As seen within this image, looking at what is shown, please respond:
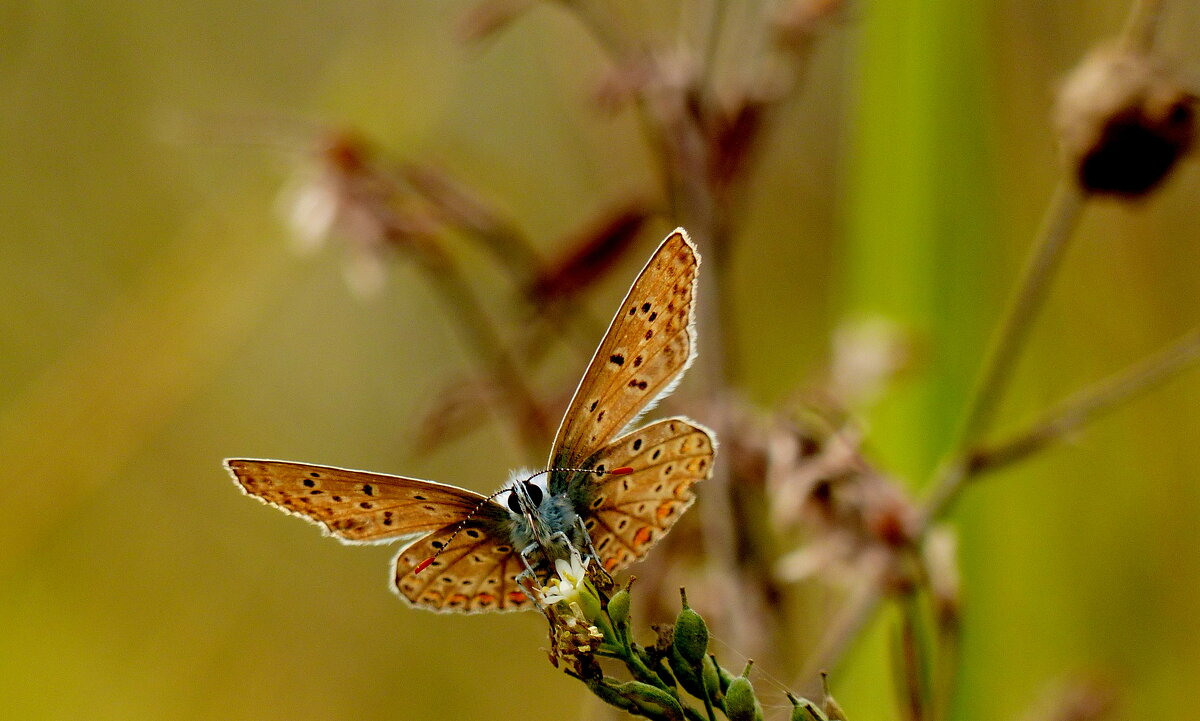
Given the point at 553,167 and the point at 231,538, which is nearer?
the point at 231,538

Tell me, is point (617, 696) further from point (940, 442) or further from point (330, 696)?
point (330, 696)

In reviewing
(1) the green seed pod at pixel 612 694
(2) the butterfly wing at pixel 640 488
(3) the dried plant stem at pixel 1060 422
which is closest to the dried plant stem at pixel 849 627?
(3) the dried plant stem at pixel 1060 422

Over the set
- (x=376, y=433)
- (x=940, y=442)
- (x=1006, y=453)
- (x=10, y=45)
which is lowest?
(x=1006, y=453)

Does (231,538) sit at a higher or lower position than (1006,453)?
higher

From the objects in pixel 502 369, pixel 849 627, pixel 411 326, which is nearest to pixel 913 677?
pixel 849 627

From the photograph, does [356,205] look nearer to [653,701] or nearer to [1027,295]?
[1027,295]

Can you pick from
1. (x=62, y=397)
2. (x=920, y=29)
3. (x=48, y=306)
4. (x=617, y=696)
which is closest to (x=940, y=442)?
(x=920, y=29)

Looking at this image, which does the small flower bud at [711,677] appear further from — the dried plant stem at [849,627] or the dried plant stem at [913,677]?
the dried plant stem at [849,627]

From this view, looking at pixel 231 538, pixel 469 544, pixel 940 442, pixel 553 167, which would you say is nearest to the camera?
pixel 469 544

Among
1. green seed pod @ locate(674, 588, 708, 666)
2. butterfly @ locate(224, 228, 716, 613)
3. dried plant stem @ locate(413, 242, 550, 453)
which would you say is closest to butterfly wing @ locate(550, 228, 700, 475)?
butterfly @ locate(224, 228, 716, 613)
